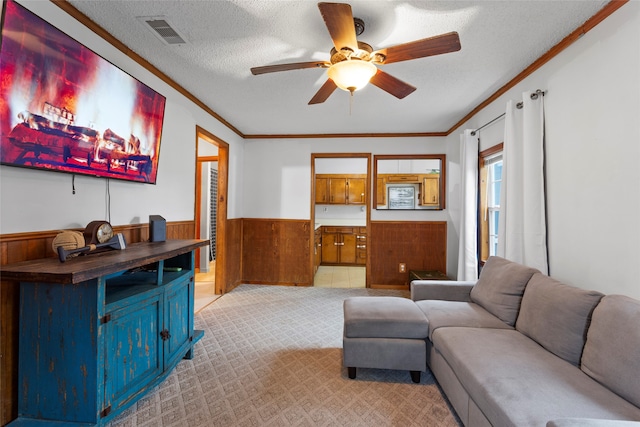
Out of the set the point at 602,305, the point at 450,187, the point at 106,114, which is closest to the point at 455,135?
the point at 450,187

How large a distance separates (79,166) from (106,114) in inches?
16.1

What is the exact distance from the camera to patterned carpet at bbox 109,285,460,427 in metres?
1.69

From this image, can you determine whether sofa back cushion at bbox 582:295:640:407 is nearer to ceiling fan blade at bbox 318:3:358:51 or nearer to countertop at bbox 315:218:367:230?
ceiling fan blade at bbox 318:3:358:51

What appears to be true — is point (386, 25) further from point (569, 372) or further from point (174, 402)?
point (174, 402)

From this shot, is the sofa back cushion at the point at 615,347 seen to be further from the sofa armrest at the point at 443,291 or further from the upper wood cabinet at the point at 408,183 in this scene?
the upper wood cabinet at the point at 408,183

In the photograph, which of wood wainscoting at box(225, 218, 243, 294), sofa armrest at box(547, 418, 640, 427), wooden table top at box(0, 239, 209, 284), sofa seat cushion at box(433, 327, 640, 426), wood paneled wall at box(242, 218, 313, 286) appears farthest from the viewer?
wood paneled wall at box(242, 218, 313, 286)

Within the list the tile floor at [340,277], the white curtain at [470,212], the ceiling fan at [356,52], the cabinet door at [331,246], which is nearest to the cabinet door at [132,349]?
the ceiling fan at [356,52]

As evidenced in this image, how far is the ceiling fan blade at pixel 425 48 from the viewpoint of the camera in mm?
1504

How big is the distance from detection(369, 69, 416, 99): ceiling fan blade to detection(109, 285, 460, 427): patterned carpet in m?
2.22

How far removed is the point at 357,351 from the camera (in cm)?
204

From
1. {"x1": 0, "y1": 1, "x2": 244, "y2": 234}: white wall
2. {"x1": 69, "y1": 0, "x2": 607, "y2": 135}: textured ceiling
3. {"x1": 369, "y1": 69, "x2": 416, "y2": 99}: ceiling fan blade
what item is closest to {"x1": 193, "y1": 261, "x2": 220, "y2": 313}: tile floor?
{"x1": 0, "y1": 1, "x2": 244, "y2": 234}: white wall

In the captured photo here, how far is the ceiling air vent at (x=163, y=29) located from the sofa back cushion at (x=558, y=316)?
308 cm

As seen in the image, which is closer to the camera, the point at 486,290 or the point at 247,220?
the point at 486,290

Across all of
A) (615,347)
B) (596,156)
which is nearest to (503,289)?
(615,347)
